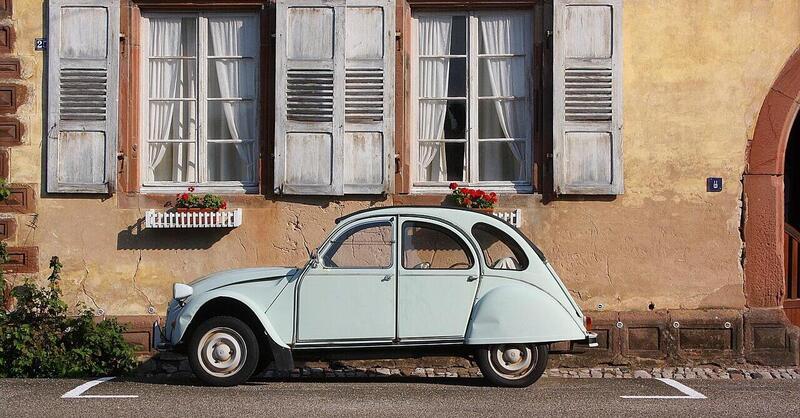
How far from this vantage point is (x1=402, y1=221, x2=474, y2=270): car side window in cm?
973

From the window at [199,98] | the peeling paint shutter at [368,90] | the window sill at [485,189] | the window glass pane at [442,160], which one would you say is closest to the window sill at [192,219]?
the window at [199,98]

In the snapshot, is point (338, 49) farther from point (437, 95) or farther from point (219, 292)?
point (219, 292)

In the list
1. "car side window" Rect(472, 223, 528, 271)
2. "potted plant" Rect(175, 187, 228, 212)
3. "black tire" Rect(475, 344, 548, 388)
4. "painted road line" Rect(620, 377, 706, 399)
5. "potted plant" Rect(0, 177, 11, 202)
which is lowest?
"painted road line" Rect(620, 377, 706, 399)

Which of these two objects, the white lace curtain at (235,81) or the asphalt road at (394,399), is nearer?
the asphalt road at (394,399)

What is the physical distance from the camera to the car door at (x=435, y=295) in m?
9.73

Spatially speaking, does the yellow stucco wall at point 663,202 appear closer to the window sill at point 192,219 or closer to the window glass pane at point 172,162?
the window sill at point 192,219

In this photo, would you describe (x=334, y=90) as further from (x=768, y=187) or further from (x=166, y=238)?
(x=768, y=187)

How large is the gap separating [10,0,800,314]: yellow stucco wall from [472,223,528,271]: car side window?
6.49 ft

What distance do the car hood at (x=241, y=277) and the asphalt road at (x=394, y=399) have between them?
800 mm

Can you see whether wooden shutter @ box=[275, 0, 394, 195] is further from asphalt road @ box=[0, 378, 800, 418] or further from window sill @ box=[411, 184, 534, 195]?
asphalt road @ box=[0, 378, 800, 418]

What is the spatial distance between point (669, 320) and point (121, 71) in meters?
5.77

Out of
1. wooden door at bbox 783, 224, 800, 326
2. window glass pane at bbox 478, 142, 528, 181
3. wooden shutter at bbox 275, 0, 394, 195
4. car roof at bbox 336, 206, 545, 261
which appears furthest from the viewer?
wooden door at bbox 783, 224, 800, 326

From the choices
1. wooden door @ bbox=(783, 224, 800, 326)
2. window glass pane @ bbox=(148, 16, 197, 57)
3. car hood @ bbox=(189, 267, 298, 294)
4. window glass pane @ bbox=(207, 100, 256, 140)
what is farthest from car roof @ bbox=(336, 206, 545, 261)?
wooden door @ bbox=(783, 224, 800, 326)

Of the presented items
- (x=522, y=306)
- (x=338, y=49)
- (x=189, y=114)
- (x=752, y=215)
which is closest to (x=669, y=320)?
(x=752, y=215)
